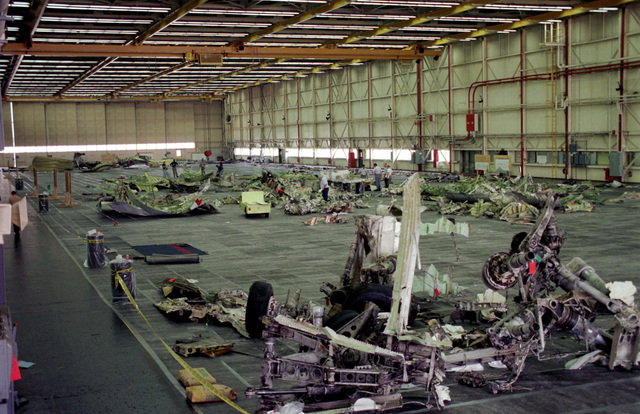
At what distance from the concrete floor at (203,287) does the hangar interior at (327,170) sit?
41mm

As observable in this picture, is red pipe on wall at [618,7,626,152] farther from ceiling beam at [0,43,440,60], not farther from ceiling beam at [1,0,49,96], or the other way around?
ceiling beam at [1,0,49,96]

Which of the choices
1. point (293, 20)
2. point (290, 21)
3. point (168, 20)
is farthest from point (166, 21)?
point (293, 20)

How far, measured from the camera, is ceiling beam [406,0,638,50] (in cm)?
2927

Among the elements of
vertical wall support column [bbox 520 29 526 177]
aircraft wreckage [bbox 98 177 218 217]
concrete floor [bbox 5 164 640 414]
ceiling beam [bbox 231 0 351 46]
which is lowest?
concrete floor [bbox 5 164 640 414]

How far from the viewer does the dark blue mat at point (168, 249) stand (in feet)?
54.2

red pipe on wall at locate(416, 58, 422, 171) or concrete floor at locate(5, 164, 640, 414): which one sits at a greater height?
red pipe on wall at locate(416, 58, 422, 171)

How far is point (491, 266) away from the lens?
346 inches

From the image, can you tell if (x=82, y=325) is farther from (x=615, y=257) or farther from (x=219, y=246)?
(x=615, y=257)

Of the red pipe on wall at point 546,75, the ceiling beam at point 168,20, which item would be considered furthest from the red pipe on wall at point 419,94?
the ceiling beam at point 168,20

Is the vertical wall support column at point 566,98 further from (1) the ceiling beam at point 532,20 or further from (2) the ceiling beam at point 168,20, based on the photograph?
(2) the ceiling beam at point 168,20

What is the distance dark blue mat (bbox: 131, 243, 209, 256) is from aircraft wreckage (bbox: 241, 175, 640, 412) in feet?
24.1

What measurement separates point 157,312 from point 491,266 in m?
5.62

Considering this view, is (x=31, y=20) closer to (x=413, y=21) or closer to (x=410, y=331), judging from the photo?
(x=413, y=21)

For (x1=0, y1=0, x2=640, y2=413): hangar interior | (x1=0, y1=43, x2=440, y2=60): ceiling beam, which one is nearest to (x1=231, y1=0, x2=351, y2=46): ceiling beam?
(x1=0, y1=0, x2=640, y2=413): hangar interior
